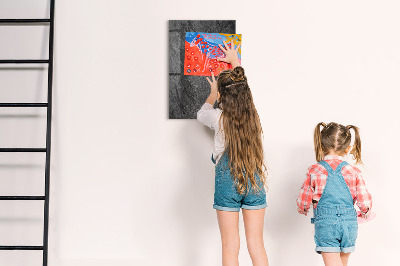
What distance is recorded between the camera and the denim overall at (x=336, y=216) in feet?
8.10

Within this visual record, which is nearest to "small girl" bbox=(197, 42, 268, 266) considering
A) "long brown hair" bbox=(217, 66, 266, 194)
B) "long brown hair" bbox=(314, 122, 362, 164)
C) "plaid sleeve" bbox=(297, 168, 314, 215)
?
"long brown hair" bbox=(217, 66, 266, 194)

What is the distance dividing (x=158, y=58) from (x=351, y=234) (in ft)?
4.97

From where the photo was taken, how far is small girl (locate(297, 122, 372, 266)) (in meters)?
2.47

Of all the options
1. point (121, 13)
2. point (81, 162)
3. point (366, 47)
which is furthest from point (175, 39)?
point (366, 47)

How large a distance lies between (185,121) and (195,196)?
47 cm

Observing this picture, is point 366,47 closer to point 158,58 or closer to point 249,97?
point 249,97

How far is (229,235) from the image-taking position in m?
2.58

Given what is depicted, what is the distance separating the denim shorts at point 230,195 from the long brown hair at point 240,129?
0.03m

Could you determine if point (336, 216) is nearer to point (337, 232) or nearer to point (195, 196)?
point (337, 232)

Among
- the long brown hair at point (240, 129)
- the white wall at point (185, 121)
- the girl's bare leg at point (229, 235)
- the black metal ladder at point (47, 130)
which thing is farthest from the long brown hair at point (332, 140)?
the black metal ladder at point (47, 130)

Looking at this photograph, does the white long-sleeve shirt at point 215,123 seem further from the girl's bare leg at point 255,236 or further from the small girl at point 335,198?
the small girl at point 335,198

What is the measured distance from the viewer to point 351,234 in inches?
97.5

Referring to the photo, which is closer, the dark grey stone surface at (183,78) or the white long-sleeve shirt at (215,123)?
the white long-sleeve shirt at (215,123)

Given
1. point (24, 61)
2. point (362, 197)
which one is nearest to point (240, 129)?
point (362, 197)
